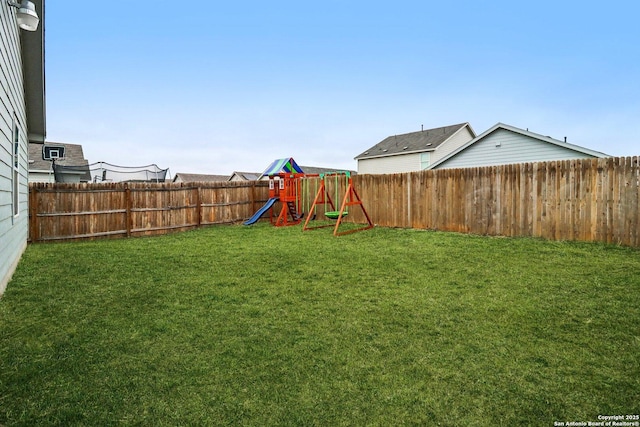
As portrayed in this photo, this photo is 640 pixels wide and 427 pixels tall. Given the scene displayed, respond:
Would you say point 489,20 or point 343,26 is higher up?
point 343,26

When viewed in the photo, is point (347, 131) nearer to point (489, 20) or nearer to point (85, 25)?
point (489, 20)

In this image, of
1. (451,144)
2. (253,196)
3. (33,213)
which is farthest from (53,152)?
(451,144)

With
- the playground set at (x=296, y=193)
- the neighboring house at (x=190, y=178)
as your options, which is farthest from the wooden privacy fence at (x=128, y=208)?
the neighboring house at (x=190, y=178)

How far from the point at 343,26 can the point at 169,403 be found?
13.0m

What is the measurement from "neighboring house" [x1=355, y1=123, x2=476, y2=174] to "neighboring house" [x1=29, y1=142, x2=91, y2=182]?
17751 mm

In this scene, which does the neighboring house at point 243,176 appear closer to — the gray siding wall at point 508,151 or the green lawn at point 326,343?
the gray siding wall at point 508,151

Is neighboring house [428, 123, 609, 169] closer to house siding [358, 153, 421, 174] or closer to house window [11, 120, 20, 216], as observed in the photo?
house siding [358, 153, 421, 174]

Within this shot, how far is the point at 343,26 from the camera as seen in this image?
1191 cm

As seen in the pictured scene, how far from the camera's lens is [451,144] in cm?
2183

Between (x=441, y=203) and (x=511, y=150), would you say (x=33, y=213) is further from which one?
(x=511, y=150)

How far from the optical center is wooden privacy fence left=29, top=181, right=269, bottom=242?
816 cm

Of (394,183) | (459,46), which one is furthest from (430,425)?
(459,46)

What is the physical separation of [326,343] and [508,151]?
1375 centimetres

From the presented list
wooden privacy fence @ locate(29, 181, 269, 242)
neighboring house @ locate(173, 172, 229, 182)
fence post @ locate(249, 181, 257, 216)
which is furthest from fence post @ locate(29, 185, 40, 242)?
neighboring house @ locate(173, 172, 229, 182)
